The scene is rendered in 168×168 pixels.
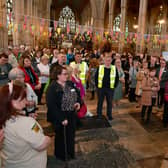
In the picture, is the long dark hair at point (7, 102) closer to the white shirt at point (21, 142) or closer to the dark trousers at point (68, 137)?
the white shirt at point (21, 142)

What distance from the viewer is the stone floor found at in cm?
275

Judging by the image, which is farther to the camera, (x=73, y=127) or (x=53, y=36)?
(x=53, y=36)

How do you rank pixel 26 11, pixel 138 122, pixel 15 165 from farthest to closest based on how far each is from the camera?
pixel 26 11 < pixel 138 122 < pixel 15 165

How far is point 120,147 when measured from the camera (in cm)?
323

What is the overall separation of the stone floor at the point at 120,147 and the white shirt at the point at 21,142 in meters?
1.37

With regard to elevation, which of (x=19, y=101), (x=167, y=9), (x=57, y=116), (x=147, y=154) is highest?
(x=167, y=9)

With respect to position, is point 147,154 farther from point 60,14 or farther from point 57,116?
point 60,14

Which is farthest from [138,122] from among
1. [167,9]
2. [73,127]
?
[167,9]

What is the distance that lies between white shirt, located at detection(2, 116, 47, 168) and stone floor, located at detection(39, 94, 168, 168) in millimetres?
1367

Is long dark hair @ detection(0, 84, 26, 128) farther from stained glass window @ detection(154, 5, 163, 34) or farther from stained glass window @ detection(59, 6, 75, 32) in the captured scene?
stained glass window @ detection(59, 6, 75, 32)

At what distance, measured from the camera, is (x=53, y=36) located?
25969 millimetres

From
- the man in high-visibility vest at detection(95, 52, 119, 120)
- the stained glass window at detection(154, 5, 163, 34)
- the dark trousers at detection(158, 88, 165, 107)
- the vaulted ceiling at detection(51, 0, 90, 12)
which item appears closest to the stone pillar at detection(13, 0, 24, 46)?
the man in high-visibility vest at detection(95, 52, 119, 120)

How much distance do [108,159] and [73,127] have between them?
855 millimetres

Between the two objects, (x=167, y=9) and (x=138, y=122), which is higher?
(x=167, y=9)
